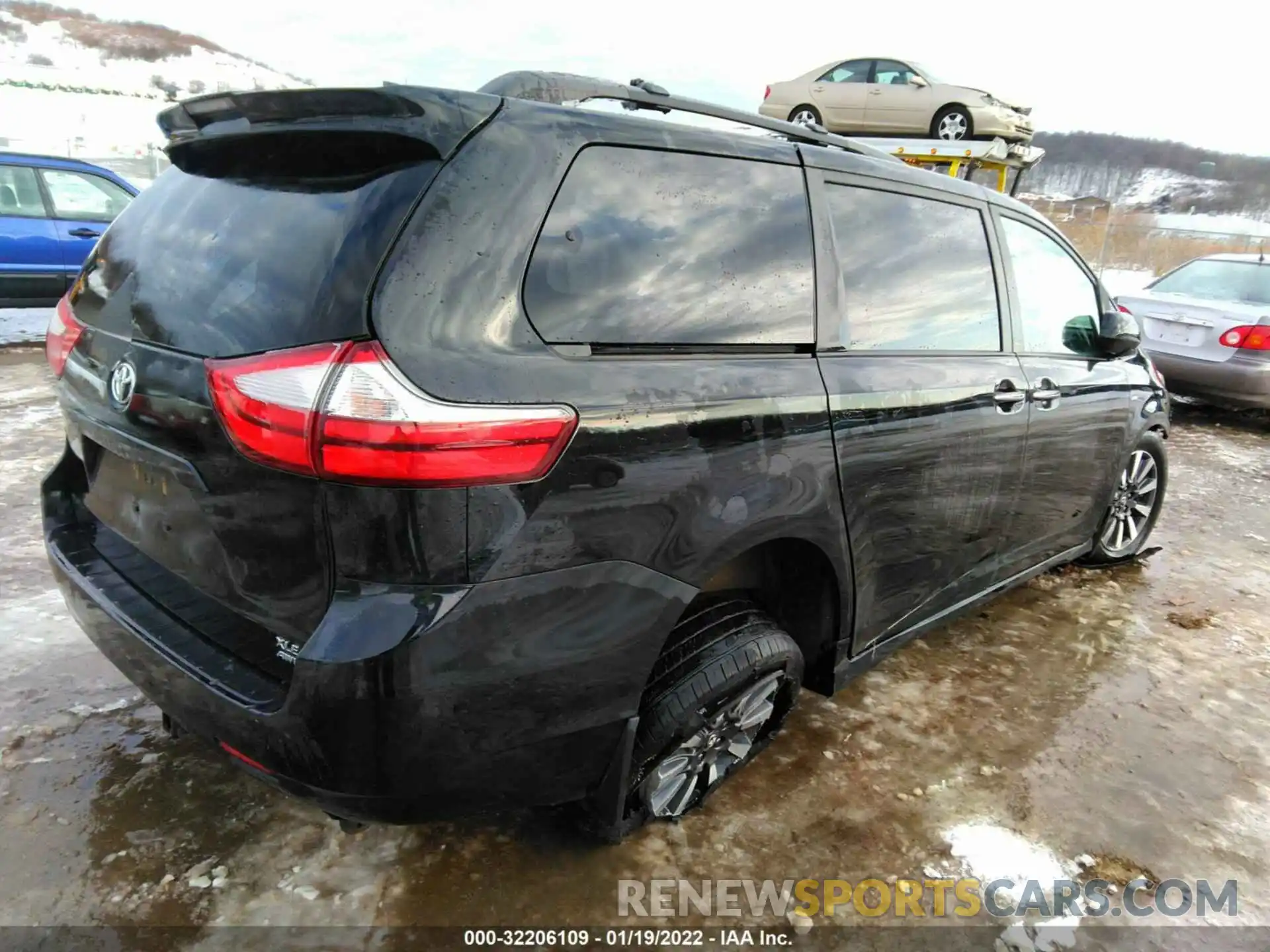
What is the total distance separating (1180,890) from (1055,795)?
0.40 metres

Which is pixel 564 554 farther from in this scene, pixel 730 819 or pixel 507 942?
pixel 730 819

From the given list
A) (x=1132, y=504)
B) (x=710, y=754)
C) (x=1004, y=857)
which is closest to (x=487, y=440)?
(x=710, y=754)

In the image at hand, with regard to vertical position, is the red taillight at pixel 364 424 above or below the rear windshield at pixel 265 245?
below

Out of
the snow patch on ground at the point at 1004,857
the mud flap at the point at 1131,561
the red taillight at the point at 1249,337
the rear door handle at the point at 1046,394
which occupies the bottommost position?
the mud flap at the point at 1131,561

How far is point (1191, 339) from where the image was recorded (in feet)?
25.1

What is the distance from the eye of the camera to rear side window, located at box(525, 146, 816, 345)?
1.74 metres

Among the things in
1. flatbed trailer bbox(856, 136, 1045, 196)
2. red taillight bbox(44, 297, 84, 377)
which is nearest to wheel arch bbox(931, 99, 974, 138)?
flatbed trailer bbox(856, 136, 1045, 196)

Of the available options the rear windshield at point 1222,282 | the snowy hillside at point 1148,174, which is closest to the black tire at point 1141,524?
the rear windshield at point 1222,282

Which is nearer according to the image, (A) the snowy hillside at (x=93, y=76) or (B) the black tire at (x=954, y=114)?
(B) the black tire at (x=954, y=114)

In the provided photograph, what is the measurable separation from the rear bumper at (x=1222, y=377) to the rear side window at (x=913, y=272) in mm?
5894

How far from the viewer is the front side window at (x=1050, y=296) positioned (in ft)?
10.5

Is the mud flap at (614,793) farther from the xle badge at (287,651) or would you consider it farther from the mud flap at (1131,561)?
the mud flap at (1131,561)

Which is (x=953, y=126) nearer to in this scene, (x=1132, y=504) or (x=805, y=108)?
(x=805, y=108)

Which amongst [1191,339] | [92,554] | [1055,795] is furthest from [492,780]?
[1191,339]
